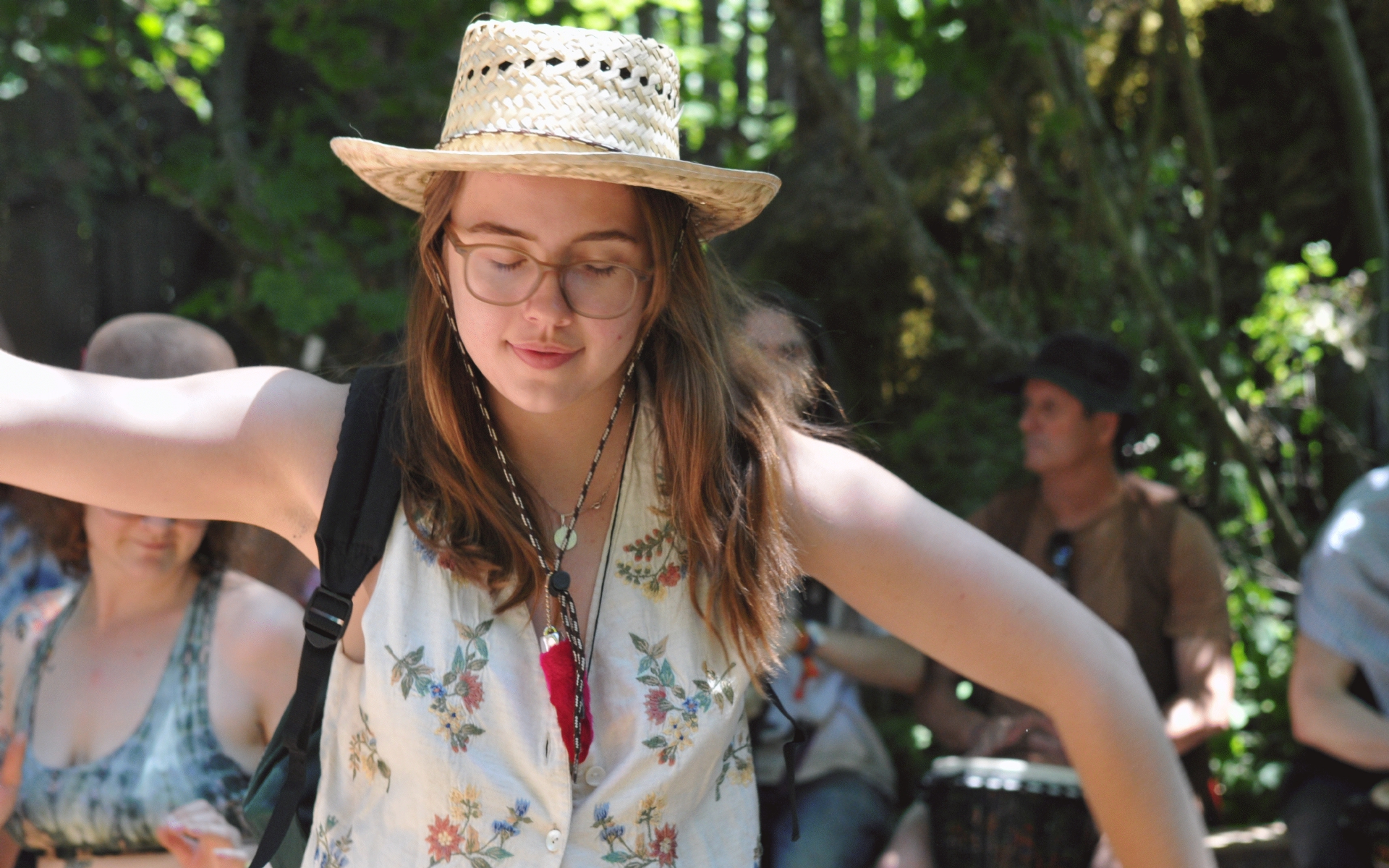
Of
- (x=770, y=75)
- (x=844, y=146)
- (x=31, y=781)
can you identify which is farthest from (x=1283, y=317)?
(x=31, y=781)

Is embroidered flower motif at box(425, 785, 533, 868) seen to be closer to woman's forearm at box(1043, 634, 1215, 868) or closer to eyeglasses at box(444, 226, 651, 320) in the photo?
eyeglasses at box(444, 226, 651, 320)

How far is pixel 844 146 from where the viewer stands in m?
5.20

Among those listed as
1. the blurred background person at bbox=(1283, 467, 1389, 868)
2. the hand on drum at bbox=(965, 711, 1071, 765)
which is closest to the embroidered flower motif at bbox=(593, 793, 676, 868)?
the hand on drum at bbox=(965, 711, 1071, 765)

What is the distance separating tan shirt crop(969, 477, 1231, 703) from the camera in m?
3.50

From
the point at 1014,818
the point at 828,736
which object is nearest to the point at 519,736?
the point at 1014,818

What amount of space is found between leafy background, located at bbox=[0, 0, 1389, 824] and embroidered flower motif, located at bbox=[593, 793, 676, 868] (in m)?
2.65

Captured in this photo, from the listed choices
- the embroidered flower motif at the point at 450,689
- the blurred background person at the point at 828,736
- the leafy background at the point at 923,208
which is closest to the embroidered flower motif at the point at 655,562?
the embroidered flower motif at the point at 450,689

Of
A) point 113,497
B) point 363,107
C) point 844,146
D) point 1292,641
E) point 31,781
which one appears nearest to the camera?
point 113,497

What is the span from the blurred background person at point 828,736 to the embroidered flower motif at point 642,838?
4.32ft

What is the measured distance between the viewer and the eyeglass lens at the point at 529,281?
1.45 metres

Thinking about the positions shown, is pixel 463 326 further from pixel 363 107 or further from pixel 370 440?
pixel 363 107

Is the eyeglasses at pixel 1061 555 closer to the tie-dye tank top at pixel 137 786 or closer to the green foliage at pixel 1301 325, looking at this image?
the green foliage at pixel 1301 325

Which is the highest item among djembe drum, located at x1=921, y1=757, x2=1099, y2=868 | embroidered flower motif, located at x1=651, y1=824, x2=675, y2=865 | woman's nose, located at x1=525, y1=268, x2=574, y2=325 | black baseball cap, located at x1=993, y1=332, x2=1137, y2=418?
black baseball cap, located at x1=993, y1=332, x2=1137, y2=418

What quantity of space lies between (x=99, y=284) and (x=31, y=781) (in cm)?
367
